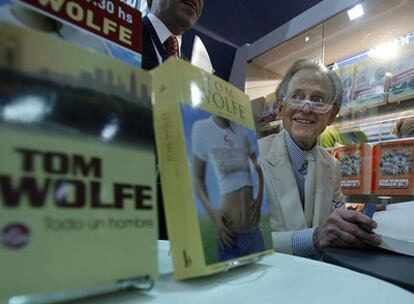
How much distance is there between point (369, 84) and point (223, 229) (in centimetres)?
209

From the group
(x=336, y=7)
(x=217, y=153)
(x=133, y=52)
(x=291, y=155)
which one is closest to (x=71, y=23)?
(x=133, y=52)

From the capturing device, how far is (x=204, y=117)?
0.36 metres

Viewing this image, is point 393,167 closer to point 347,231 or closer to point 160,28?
point 347,231

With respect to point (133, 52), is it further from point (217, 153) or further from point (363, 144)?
point (363, 144)

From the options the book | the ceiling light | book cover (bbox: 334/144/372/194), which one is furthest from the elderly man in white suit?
the ceiling light

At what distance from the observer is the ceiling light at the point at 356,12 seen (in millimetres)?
2088

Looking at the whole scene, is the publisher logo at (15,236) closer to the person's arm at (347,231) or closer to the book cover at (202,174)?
the book cover at (202,174)

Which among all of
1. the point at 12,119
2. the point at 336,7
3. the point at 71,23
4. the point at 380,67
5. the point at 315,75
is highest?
the point at 336,7

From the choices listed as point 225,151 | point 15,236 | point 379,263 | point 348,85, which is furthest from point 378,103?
point 15,236

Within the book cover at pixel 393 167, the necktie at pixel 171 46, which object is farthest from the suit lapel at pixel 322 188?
the necktie at pixel 171 46

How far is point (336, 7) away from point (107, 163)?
2.35 m

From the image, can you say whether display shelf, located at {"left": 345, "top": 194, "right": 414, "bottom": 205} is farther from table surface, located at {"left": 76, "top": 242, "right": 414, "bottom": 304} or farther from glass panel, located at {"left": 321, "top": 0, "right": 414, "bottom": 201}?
table surface, located at {"left": 76, "top": 242, "right": 414, "bottom": 304}

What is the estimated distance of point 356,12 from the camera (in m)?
2.12

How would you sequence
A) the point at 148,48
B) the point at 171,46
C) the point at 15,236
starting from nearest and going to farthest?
the point at 15,236
the point at 148,48
the point at 171,46
